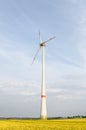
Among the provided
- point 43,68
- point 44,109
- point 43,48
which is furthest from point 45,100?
point 43,48

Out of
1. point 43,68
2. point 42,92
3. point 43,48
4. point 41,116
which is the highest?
point 43,48

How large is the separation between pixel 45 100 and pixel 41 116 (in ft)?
16.9

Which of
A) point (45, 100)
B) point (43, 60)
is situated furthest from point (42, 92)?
point (43, 60)

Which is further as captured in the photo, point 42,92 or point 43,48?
point 43,48

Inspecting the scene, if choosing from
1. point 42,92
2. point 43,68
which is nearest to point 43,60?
point 43,68

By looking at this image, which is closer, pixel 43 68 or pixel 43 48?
pixel 43 68

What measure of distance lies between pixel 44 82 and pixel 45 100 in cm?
586

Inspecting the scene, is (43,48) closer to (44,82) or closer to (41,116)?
(44,82)

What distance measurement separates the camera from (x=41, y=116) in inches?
3802

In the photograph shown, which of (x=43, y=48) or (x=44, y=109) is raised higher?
(x=43, y=48)

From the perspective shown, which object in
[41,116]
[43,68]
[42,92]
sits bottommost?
[41,116]

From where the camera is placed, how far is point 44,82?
96.2 meters

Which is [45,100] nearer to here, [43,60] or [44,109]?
[44,109]

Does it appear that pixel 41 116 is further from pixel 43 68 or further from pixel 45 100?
pixel 43 68
